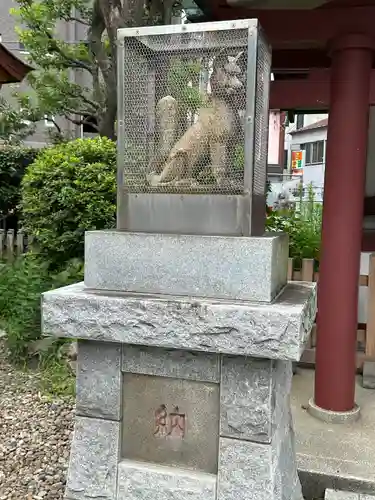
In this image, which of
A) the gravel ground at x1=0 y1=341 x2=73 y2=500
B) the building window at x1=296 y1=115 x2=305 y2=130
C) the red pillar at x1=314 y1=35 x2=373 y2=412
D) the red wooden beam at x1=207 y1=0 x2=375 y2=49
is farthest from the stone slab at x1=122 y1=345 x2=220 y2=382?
the building window at x1=296 y1=115 x2=305 y2=130

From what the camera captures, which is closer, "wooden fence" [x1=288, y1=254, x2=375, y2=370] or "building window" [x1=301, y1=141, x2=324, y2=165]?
"wooden fence" [x1=288, y1=254, x2=375, y2=370]

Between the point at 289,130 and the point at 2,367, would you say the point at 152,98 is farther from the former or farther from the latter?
the point at 289,130

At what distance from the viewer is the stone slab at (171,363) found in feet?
7.08

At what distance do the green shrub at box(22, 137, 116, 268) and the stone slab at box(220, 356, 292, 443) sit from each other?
4.01 m

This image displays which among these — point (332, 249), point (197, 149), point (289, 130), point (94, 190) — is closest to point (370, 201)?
point (94, 190)

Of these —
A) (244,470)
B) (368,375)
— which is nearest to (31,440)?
(244,470)

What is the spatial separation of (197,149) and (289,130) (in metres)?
25.6

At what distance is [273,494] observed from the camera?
2127 mm

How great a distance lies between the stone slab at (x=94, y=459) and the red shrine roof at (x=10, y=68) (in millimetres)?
5284

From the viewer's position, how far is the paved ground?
2791mm

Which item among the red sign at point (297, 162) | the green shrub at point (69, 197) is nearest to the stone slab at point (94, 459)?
the green shrub at point (69, 197)

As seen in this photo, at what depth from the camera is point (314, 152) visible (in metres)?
24.5

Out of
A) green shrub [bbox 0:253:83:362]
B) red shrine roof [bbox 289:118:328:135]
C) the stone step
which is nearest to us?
the stone step

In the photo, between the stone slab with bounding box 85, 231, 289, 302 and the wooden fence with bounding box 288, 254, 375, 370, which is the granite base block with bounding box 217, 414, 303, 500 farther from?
the wooden fence with bounding box 288, 254, 375, 370
